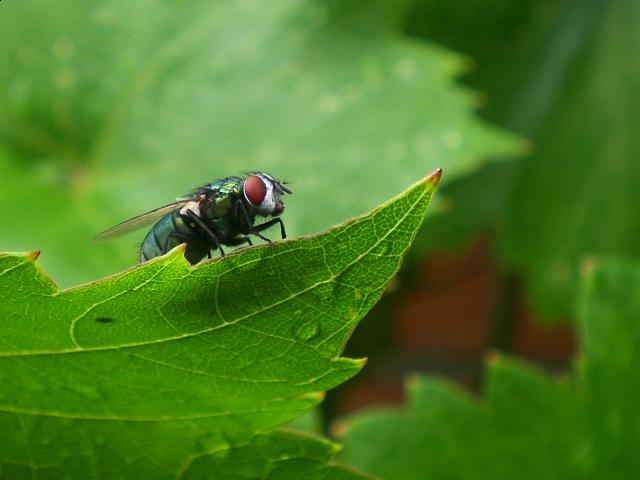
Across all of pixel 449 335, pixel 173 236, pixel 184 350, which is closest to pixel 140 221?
pixel 173 236

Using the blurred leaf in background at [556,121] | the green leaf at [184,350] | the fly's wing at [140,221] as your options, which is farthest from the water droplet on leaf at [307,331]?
the blurred leaf in background at [556,121]

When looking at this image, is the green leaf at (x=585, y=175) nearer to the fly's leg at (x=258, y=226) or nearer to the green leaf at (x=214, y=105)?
the green leaf at (x=214, y=105)

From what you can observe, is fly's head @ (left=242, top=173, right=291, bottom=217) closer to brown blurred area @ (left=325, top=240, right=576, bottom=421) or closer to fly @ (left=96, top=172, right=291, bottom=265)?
fly @ (left=96, top=172, right=291, bottom=265)

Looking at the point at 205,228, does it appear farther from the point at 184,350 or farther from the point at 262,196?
the point at 184,350

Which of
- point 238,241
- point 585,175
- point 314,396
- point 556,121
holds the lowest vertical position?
point 314,396

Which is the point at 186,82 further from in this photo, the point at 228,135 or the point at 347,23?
the point at 347,23

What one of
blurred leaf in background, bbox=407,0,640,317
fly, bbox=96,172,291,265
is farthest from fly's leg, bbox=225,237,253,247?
blurred leaf in background, bbox=407,0,640,317
